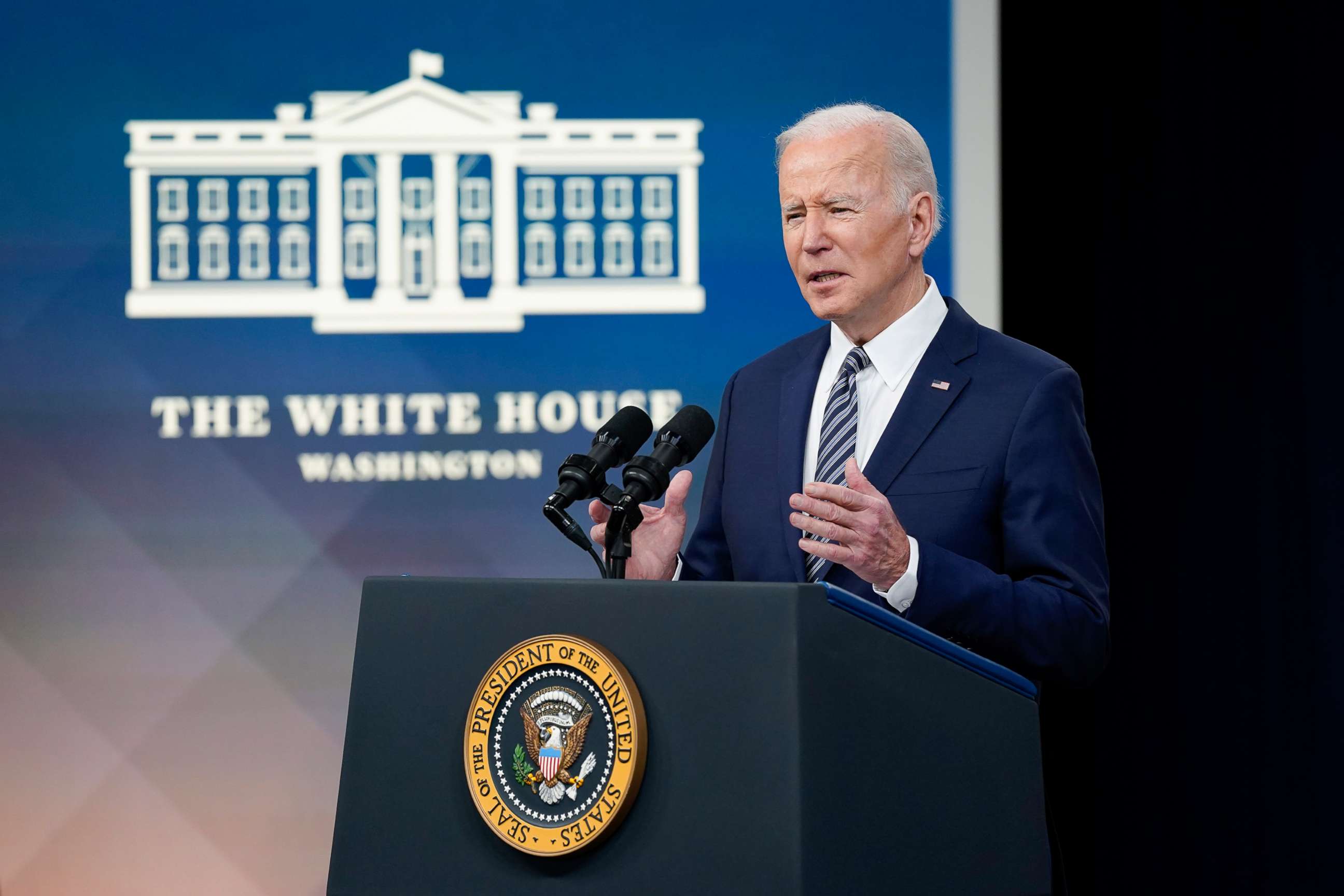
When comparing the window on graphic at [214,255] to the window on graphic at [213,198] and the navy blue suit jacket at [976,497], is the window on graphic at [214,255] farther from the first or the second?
the navy blue suit jacket at [976,497]

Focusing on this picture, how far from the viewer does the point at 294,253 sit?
3.32 m

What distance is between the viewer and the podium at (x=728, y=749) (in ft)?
3.47

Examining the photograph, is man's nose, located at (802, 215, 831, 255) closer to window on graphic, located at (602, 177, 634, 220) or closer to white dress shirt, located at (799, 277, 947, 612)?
white dress shirt, located at (799, 277, 947, 612)

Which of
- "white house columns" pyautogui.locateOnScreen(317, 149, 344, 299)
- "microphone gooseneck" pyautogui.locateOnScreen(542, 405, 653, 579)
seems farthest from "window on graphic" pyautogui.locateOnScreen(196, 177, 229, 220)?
"microphone gooseneck" pyautogui.locateOnScreen(542, 405, 653, 579)

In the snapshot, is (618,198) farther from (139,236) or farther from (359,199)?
(139,236)

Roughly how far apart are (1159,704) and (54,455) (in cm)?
306

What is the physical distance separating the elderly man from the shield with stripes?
0.44 meters

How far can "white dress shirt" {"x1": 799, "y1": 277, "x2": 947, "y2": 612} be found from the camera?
1824 millimetres

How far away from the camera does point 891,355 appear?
1862mm

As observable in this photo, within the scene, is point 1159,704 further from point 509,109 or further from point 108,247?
point 108,247

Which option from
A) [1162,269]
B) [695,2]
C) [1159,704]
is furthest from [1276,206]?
[695,2]

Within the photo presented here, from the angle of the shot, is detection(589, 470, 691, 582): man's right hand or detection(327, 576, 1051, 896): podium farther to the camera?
detection(589, 470, 691, 582): man's right hand

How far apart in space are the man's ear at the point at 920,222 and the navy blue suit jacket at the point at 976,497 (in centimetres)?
10

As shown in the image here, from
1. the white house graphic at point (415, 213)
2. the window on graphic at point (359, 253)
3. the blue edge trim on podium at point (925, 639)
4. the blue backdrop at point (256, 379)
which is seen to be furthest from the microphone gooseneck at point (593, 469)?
the window on graphic at point (359, 253)
